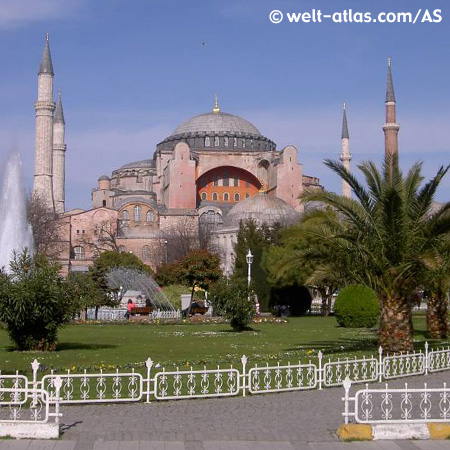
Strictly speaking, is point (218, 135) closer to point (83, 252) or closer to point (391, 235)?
point (83, 252)

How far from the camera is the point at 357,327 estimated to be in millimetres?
27500

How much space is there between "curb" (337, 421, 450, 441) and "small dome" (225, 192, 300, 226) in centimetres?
5782

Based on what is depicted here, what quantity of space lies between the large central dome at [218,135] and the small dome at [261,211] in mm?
12701

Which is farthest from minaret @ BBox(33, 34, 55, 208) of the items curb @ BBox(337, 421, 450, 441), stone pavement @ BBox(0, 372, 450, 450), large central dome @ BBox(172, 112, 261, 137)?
curb @ BBox(337, 421, 450, 441)

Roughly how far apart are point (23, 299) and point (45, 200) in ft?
162

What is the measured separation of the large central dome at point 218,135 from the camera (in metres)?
82.4

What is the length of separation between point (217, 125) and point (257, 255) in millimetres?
44155

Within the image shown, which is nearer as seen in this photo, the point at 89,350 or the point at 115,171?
the point at 89,350

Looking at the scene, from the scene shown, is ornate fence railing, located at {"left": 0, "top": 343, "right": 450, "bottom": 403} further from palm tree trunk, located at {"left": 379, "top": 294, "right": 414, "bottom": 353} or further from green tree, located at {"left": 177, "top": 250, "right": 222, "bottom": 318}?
green tree, located at {"left": 177, "top": 250, "right": 222, "bottom": 318}

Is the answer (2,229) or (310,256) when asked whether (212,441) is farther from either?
(2,229)

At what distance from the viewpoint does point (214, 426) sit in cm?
848

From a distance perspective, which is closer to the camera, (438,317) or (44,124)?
(438,317)

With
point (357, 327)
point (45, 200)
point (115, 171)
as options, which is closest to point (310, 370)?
point (357, 327)

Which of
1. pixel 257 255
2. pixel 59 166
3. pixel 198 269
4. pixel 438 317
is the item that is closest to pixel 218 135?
pixel 59 166
